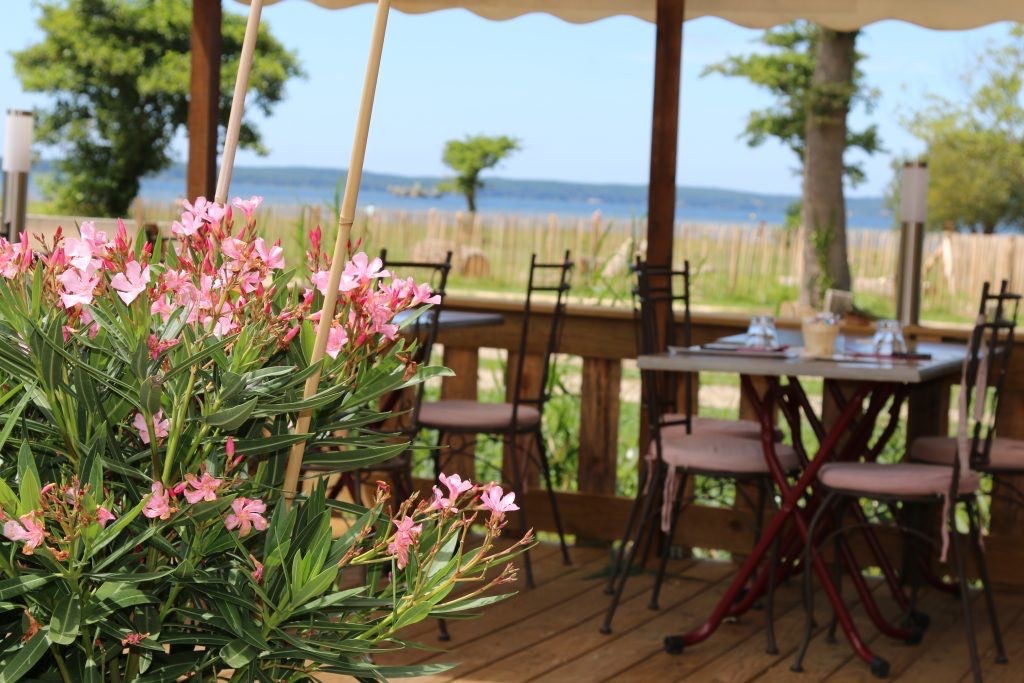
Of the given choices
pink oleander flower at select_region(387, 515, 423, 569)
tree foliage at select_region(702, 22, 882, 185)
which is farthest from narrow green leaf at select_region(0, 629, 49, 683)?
tree foliage at select_region(702, 22, 882, 185)

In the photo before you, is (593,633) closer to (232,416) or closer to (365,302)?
(365,302)

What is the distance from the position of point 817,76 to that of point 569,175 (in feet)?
105

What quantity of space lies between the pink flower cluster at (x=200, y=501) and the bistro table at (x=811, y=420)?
2.26 m

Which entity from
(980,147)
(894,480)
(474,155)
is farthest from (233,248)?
(474,155)

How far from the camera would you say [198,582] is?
4.65ft

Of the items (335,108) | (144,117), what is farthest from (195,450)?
(335,108)

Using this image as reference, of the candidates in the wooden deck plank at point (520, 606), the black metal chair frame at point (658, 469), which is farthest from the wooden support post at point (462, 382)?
the black metal chair frame at point (658, 469)

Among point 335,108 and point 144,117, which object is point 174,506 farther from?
point 335,108

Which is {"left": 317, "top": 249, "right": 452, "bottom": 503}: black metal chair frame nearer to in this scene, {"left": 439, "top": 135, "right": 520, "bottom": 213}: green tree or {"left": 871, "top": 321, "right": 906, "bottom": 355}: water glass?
{"left": 871, "top": 321, "right": 906, "bottom": 355}: water glass

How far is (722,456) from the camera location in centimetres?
386

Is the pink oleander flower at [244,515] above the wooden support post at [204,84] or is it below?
below

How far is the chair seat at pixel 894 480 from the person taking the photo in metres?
3.56

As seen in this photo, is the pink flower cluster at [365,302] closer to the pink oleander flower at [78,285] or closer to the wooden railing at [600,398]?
the pink oleander flower at [78,285]

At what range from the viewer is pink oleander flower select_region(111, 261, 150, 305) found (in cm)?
138
